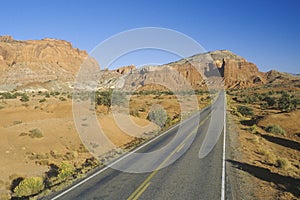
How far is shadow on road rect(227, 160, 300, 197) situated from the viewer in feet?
33.7

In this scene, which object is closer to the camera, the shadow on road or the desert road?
the desert road

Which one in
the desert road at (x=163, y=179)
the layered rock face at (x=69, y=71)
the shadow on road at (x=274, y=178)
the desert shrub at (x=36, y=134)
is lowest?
the shadow on road at (x=274, y=178)

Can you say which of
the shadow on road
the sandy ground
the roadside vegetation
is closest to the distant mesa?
the sandy ground

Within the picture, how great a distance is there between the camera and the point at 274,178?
1142 centimetres

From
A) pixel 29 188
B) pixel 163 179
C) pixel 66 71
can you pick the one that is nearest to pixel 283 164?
pixel 163 179

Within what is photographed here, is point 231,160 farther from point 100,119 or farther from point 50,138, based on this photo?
A: point 100,119

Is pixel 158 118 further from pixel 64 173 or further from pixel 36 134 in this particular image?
pixel 64 173

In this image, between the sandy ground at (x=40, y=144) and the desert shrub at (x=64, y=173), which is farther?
the sandy ground at (x=40, y=144)

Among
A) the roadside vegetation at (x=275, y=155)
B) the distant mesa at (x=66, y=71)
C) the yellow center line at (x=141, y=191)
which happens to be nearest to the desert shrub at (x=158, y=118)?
the roadside vegetation at (x=275, y=155)

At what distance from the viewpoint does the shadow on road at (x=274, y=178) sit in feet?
33.7

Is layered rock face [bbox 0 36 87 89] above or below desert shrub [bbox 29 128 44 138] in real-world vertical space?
above

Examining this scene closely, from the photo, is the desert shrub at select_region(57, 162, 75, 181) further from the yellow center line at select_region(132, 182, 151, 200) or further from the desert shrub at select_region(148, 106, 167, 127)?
the desert shrub at select_region(148, 106, 167, 127)

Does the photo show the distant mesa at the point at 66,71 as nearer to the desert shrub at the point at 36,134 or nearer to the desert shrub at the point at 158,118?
the desert shrub at the point at 158,118

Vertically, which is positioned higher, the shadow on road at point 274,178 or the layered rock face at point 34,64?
the layered rock face at point 34,64
